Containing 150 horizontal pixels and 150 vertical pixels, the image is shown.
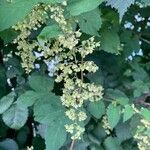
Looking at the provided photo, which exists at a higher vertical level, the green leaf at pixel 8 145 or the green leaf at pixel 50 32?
the green leaf at pixel 50 32

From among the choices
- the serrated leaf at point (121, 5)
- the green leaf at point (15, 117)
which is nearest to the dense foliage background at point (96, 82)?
the green leaf at point (15, 117)

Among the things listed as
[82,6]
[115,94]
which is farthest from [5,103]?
[82,6]

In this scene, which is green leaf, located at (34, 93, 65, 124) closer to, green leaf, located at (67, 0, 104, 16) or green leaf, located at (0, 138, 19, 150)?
green leaf, located at (0, 138, 19, 150)

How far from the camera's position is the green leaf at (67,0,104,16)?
85 cm

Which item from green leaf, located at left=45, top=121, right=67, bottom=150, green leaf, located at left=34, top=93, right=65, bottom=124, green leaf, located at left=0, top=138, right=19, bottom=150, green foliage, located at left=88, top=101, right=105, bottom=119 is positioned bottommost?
green leaf, located at left=0, top=138, right=19, bottom=150

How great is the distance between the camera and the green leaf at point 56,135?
1220 mm

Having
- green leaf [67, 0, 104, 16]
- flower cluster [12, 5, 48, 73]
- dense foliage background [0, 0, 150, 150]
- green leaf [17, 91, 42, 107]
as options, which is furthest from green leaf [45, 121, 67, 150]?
green leaf [67, 0, 104, 16]

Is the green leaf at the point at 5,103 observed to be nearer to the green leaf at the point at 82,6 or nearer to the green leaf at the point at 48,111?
the green leaf at the point at 48,111

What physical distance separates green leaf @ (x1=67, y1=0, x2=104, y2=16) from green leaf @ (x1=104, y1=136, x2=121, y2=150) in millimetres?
702

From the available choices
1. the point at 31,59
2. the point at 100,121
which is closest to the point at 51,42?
the point at 31,59

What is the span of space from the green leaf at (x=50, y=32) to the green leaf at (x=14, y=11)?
0.07 m

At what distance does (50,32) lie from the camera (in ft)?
3.24

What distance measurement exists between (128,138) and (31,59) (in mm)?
462

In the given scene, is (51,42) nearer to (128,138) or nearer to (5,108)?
(5,108)
